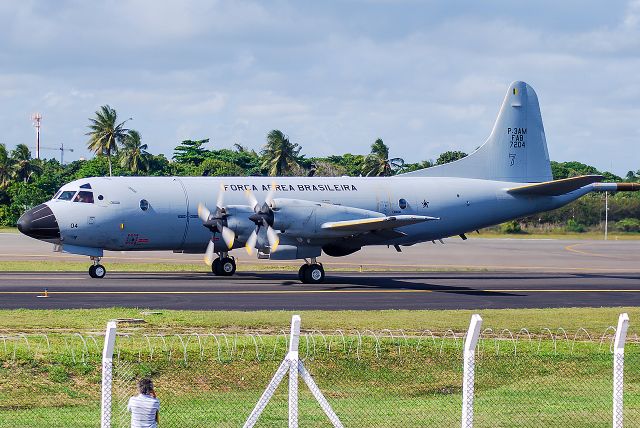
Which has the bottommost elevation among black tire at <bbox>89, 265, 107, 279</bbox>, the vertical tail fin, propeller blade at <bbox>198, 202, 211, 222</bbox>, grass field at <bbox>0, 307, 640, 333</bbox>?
grass field at <bbox>0, 307, 640, 333</bbox>

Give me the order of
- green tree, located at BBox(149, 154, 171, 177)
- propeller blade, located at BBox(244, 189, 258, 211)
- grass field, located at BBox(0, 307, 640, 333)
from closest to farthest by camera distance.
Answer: grass field, located at BBox(0, 307, 640, 333), propeller blade, located at BBox(244, 189, 258, 211), green tree, located at BBox(149, 154, 171, 177)

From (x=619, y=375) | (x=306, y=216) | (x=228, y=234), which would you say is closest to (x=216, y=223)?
(x=228, y=234)

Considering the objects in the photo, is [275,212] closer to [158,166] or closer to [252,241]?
[252,241]

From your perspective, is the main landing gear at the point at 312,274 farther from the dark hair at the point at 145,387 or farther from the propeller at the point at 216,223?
the dark hair at the point at 145,387

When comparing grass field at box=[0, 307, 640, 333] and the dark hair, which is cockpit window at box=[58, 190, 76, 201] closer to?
grass field at box=[0, 307, 640, 333]

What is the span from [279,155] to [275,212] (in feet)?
254

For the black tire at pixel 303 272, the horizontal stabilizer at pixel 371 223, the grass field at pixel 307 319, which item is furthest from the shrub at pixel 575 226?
the grass field at pixel 307 319

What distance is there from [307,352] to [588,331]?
965 centimetres

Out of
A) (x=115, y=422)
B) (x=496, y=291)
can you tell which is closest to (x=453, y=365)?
(x=115, y=422)

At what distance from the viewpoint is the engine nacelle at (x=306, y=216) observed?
41438mm

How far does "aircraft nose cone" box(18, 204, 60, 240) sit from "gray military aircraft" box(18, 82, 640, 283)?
0.14 ft

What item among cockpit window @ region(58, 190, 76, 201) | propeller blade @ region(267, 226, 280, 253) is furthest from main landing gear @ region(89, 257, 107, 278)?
propeller blade @ region(267, 226, 280, 253)

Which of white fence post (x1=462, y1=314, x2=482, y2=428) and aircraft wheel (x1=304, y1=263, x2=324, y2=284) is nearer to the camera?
white fence post (x1=462, y1=314, x2=482, y2=428)

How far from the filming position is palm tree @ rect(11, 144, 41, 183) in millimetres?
115188
